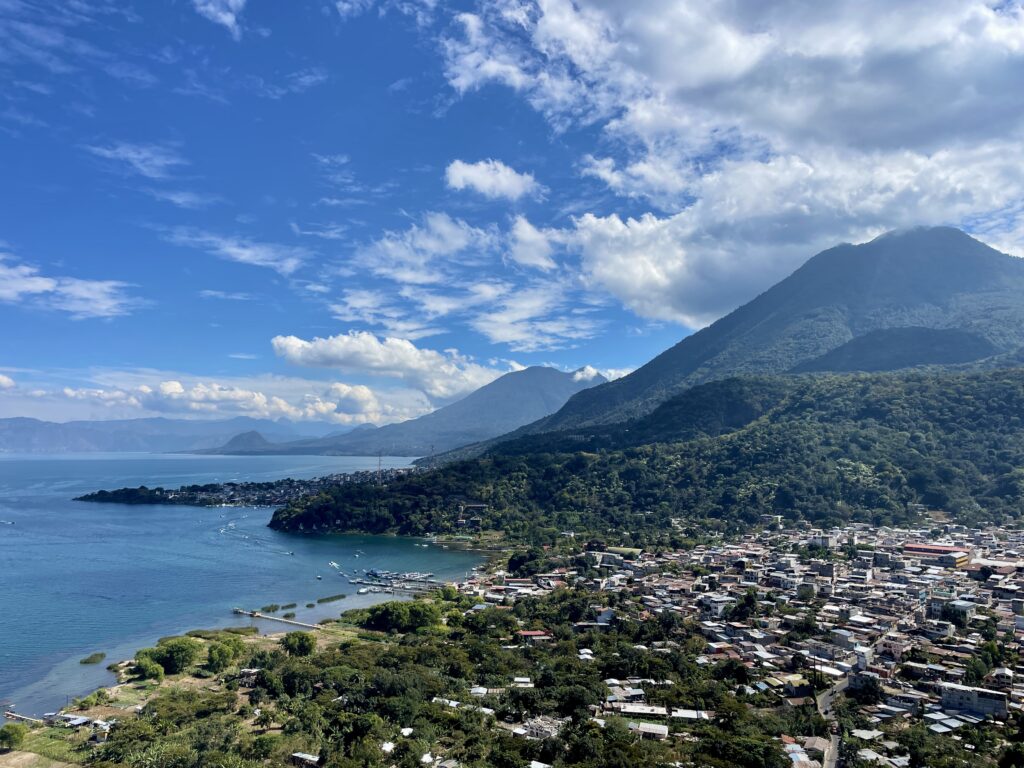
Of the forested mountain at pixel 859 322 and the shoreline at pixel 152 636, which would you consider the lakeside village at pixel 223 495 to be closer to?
the shoreline at pixel 152 636

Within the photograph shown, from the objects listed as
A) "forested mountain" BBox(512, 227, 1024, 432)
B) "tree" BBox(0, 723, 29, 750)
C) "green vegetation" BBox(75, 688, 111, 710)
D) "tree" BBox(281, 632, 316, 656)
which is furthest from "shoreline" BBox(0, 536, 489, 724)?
"forested mountain" BBox(512, 227, 1024, 432)

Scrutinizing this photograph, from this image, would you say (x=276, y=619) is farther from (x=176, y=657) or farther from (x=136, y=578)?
(x=136, y=578)

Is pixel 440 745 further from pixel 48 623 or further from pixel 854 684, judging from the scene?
pixel 48 623

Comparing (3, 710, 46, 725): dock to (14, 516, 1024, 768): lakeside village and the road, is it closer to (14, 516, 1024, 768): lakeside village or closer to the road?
(14, 516, 1024, 768): lakeside village

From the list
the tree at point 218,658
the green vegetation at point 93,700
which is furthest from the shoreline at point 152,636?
the tree at point 218,658

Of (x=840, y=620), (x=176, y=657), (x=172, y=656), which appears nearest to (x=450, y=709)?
(x=176, y=657)
